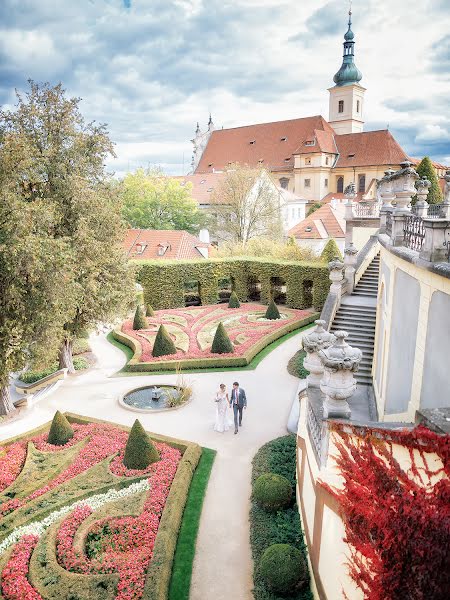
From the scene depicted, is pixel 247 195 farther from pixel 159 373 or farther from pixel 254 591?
pixel 254 591

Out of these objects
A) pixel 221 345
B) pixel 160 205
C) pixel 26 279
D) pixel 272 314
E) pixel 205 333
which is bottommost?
pixel 205 333

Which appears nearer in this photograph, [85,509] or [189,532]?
[189,532]

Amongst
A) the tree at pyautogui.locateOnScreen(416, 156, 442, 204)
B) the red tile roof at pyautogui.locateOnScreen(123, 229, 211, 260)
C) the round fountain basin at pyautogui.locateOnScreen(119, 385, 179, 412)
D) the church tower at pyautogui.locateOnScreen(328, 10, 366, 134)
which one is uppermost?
the church tower at pyautogui.locateOnScreen(328, 10, 366, 134)

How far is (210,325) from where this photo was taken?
2622 centimetres

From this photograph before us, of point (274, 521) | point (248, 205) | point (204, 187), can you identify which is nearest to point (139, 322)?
point (274, 521)

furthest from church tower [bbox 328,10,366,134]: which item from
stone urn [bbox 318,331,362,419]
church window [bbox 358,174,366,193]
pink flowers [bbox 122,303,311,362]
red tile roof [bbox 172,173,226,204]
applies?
stone urn [bbox 318,331,362,419]

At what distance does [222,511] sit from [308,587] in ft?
9.65

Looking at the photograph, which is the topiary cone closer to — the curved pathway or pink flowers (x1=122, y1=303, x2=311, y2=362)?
the curved pathway

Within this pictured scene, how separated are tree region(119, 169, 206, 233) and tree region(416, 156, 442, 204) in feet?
72.3

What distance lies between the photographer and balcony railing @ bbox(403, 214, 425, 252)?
9.23 m

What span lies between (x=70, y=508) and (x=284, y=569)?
5.24 metres

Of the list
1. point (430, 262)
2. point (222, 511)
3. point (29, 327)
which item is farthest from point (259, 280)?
point (430, 262)

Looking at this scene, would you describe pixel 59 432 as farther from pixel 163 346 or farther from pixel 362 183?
pixel 362 183

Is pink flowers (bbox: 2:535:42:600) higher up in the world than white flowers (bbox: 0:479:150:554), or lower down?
higher up
